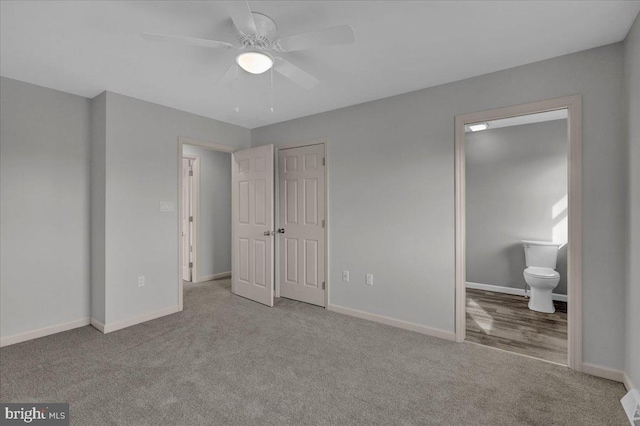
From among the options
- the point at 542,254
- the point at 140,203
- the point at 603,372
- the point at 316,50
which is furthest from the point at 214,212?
the point at 603,372

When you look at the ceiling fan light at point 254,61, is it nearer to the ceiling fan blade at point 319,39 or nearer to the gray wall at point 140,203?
the ceiling fan blade at point 319,39

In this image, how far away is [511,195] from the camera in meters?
4.50

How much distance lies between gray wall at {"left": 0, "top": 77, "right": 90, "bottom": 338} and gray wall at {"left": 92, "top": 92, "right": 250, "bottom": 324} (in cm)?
44

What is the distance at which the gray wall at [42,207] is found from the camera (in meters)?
2.78

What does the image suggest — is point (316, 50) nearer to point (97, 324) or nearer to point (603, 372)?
point (603, 372)

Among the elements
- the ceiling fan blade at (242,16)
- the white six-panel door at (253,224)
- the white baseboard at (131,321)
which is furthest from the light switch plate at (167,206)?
the ceiling fan blade at (242,16)

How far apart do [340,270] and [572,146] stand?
2.50 meters

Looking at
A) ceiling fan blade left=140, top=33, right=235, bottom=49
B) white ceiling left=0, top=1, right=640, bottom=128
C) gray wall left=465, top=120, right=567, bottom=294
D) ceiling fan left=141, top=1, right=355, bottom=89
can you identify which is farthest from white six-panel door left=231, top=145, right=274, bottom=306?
gray wall left=465, top=120, right=567, bottom=294

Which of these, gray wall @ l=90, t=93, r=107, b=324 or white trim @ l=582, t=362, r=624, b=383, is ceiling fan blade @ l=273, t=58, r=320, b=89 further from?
white trim @ l=582, t=362, r=624, b=383

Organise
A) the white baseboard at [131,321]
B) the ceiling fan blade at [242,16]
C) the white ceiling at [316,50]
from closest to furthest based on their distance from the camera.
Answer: the ceiling fan blade at [242,16] < the white ceiling at [316,50] < the white baseboard at [131,321]

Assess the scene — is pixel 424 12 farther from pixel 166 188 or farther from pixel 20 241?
pixel 20 241

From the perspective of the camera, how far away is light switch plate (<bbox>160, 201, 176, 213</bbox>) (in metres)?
3.54

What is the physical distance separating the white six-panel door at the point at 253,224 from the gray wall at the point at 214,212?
1109mm

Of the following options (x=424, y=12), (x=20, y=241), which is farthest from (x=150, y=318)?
(x=424, y=12)
